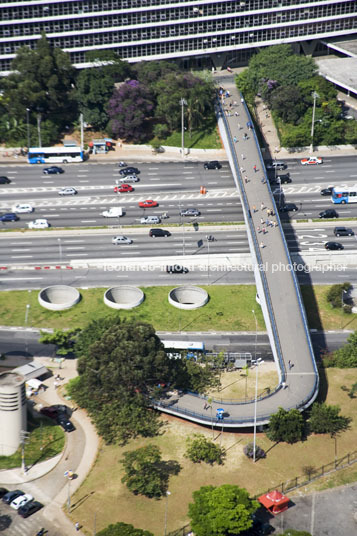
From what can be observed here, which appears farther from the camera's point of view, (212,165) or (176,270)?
(212,165)

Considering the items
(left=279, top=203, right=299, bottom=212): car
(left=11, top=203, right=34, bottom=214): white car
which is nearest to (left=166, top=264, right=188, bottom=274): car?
(left=279, top=203, right=299, bottom=212): car

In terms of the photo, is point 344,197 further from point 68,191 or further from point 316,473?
point 316,473

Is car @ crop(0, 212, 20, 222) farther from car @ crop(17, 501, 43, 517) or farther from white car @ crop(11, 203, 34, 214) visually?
car @ crop(17, 501, 43, 517)

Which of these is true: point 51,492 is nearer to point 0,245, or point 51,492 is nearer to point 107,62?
point 0,245

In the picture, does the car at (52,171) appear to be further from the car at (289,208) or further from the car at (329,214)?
the car at (329,214)

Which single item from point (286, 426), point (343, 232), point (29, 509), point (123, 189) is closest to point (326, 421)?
point (286, 426)

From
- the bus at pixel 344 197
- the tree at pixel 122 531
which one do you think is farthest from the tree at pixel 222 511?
the bus at pixel 344 197
